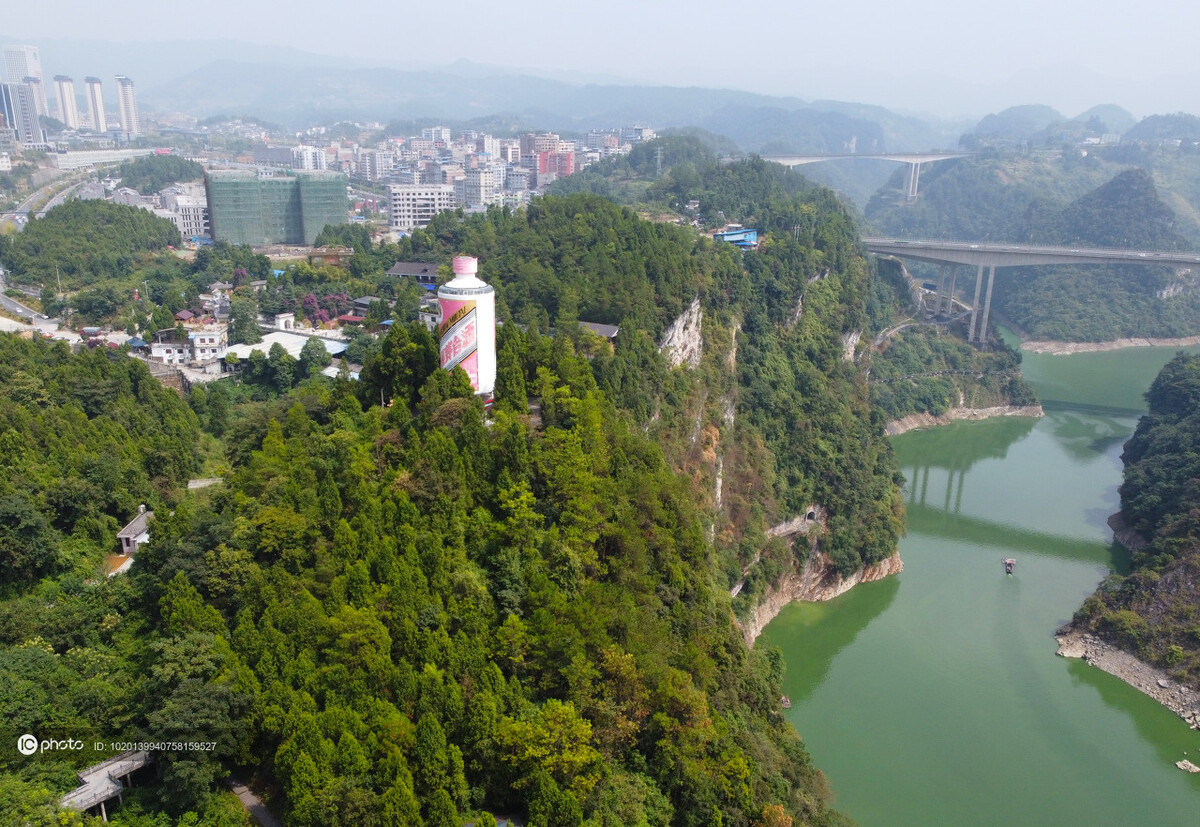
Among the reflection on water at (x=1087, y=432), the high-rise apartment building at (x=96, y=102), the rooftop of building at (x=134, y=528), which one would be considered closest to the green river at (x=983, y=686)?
the reflection on water at (x=1087, y=432)

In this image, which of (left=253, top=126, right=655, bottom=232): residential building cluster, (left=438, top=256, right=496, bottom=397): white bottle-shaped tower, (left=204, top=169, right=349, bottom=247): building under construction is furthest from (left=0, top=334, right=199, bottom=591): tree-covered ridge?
(left=253, top=126, right=655, bottom=232): residential building cluster

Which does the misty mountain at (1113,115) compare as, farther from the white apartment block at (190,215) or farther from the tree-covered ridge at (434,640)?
the tree-covered ridge at (434,640)

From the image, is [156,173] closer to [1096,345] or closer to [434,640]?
[1096,345]

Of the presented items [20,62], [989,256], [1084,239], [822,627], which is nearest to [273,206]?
[822,627]

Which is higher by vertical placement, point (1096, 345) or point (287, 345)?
point (287, 345)

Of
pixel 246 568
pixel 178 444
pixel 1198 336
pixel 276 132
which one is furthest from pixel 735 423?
pixel 276 132

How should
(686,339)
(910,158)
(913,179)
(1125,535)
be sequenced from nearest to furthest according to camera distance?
(686,339), (1125,535), (913,179), (910,158)

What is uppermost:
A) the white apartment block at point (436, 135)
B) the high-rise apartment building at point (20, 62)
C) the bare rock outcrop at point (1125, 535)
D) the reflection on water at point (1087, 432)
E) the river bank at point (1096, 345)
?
the high-rise apartment building at point (20, 62)
